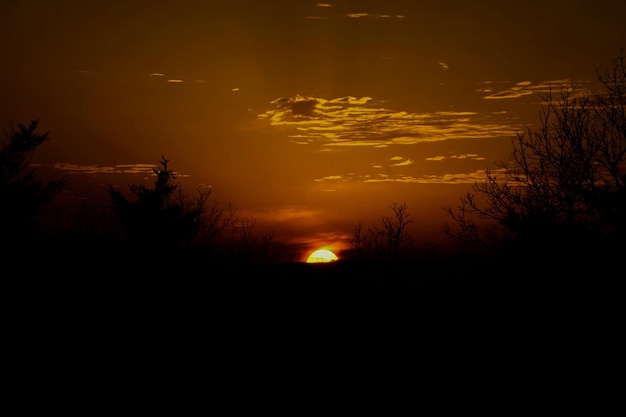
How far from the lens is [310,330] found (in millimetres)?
13945

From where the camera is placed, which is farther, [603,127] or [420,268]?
[420,268]

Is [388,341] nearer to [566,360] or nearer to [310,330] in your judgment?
[310,330]

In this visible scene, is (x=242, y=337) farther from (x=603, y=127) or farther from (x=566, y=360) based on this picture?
(x=603, y=127)

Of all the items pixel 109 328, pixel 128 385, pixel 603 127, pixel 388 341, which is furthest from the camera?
pixel 603 127

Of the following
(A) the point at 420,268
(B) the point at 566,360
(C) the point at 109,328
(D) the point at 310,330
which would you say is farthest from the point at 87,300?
(A) the point at 420,268

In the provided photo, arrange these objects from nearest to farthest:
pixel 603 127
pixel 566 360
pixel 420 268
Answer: pixel 566 360 → pixel 603 127 → pixel 420 268

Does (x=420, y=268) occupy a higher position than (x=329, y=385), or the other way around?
(x=420, y=268)

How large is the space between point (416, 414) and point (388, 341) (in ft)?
14.0

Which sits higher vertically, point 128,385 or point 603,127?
point 603,127

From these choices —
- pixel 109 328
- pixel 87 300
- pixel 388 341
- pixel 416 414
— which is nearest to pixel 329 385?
pixel 416 414

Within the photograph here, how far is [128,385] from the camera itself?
9969 millimetres

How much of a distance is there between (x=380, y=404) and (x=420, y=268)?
20.4 m

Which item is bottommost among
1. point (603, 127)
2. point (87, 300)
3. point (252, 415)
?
point (252, 415)

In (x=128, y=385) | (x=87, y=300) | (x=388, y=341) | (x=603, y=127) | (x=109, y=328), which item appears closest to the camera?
(x=128, y=385)
